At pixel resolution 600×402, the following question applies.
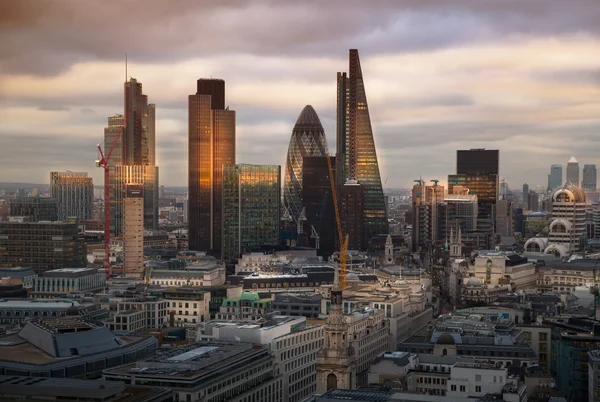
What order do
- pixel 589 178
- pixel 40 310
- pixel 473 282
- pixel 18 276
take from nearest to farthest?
pixel 40 310 < pixel 18 276 < pixel 473 282 < pixel 589 178

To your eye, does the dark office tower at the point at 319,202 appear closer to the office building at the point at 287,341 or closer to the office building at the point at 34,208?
the office building at the point at 34,208

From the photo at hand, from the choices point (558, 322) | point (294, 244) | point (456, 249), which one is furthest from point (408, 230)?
point (558, 322)

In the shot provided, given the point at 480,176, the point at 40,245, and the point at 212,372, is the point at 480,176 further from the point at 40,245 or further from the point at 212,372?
the point at 212,372

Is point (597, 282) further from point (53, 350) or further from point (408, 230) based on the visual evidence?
point (408, 230)

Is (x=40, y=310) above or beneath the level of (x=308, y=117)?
beneath

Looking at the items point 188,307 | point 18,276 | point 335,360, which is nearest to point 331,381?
point 335,360
